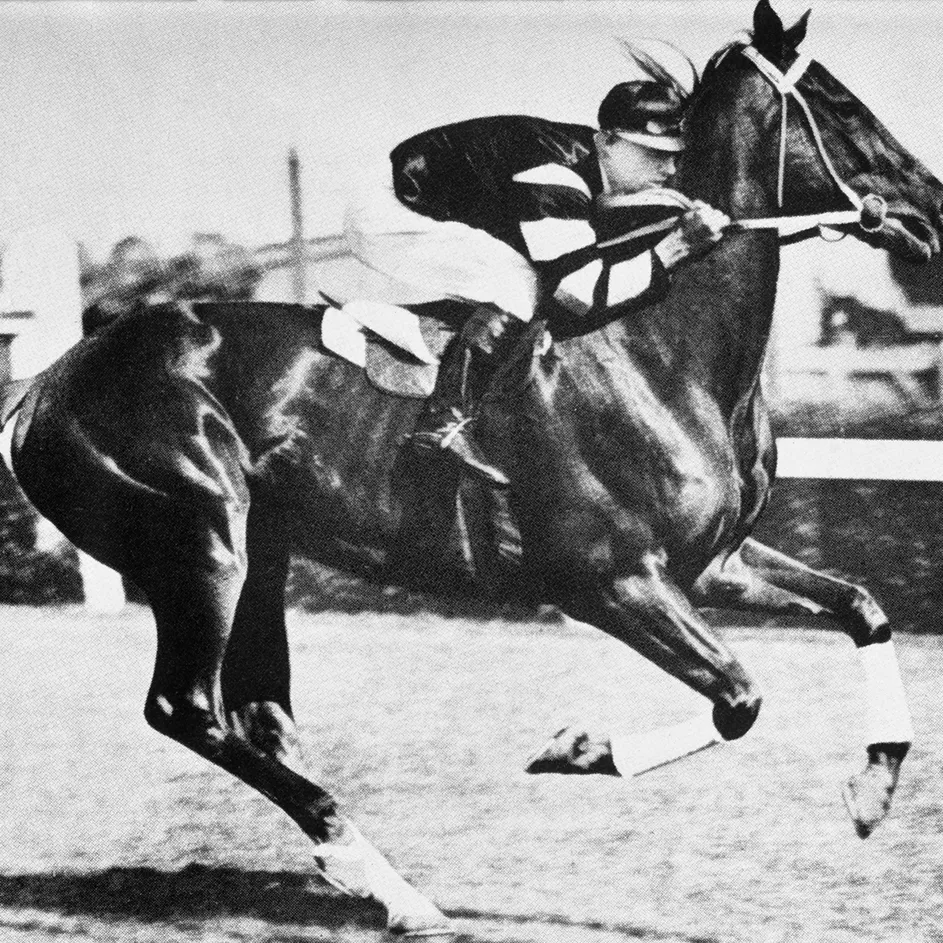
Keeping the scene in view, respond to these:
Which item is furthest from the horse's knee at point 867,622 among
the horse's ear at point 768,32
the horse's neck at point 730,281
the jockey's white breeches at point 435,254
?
the horse's ear at point 768,32

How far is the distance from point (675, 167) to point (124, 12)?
1225 millimetres

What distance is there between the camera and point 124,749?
290cm

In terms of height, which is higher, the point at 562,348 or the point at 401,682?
the point at 562,348

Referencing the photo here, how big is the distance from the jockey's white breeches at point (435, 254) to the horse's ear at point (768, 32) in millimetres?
650

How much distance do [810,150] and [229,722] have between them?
169 centimetres

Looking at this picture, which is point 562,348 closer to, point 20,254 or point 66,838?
point 20,254

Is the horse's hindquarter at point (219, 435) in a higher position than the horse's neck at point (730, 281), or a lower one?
lower

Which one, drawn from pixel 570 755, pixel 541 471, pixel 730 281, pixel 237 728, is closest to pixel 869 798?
pixel 570 755

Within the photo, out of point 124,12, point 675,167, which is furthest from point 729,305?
point 124,12

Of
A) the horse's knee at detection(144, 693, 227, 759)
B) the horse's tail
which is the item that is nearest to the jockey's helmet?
Answer: the horse's tail

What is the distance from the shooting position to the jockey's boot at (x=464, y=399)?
2.71 meters

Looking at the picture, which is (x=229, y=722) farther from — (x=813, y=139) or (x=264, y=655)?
(x=813, y=139)

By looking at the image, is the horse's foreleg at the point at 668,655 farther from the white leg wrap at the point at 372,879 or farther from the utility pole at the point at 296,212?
the utility pole at the point at 296,212

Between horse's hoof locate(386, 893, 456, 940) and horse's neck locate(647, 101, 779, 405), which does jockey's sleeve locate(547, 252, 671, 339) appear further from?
horse's hoof locate(386, 893, 456, 940)
